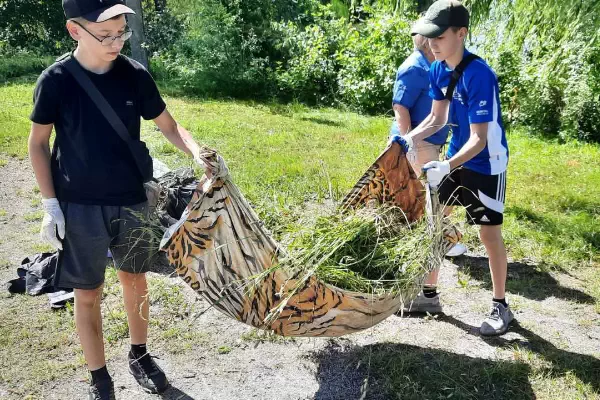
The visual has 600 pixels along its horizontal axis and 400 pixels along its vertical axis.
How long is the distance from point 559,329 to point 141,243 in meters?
2.45

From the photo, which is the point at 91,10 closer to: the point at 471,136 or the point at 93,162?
A: the point at 93,162

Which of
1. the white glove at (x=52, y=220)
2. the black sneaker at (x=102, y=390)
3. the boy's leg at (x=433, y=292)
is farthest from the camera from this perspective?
the boy's leg at (x=433, y=292)

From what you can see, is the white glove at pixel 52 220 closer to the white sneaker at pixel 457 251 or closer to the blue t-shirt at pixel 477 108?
the blue t-shirt at pixel 477 108

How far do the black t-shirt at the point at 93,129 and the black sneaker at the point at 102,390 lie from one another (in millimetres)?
856

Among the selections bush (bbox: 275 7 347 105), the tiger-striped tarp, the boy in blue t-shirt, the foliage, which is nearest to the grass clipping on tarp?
the tiger-striped tarp

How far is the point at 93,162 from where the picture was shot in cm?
229

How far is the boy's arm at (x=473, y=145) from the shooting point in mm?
2744

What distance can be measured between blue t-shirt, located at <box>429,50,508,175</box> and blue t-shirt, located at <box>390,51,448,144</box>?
0.42m

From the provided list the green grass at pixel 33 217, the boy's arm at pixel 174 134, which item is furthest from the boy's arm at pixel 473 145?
the green grass at pixel 33 217

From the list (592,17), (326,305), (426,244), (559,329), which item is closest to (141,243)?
(326,305)

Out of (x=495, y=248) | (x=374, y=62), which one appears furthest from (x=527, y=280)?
(x=374, y=62)

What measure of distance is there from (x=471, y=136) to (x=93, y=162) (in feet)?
5.99

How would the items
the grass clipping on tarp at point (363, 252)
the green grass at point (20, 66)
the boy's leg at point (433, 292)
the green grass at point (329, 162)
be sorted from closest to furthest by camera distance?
the grass clipping on tarp at point (363, 252) → the boy's leg at point (433, 292) → the green grass at point (329, 162) → the green grass at point (20, 66)

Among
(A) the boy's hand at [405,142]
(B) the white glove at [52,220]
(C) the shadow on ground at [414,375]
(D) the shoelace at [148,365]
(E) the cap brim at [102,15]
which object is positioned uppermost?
(E) the cap brim at [102,15]
